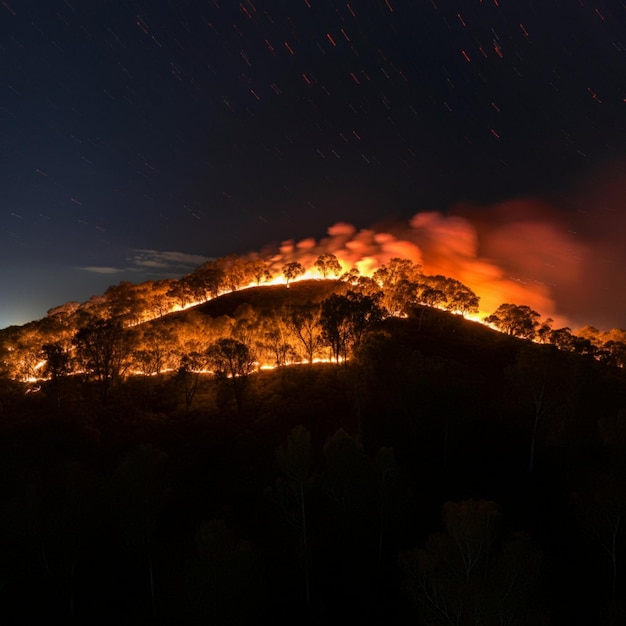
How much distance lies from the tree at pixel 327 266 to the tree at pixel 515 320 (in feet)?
175

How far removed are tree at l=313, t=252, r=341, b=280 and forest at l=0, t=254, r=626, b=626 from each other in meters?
71.8

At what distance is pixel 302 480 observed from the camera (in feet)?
123

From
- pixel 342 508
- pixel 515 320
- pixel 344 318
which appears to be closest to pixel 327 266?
pixel 515 320

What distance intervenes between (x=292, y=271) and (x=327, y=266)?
12.7 meters

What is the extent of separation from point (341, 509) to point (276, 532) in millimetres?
8377

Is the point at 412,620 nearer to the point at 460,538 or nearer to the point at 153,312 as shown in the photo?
the point at 460,538

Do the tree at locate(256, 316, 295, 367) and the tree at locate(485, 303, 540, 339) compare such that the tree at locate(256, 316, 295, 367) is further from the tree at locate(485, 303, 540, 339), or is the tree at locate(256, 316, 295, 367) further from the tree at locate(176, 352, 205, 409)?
the tree at locate(485, 303, 540, 339)

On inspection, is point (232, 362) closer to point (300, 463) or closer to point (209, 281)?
point (300, 463)

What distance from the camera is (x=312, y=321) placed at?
273 feet

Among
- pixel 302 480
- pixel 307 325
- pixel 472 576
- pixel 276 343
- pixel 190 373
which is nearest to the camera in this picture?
pixel 472 576

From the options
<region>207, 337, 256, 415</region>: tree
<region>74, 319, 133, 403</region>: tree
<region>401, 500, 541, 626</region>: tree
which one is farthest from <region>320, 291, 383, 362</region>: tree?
<region>401, 500, 541, 626</region>: tree

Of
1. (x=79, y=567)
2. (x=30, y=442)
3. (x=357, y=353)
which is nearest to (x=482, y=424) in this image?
(x=357, y=353)

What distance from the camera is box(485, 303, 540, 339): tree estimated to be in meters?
118

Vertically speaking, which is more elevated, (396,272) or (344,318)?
(396,272)
